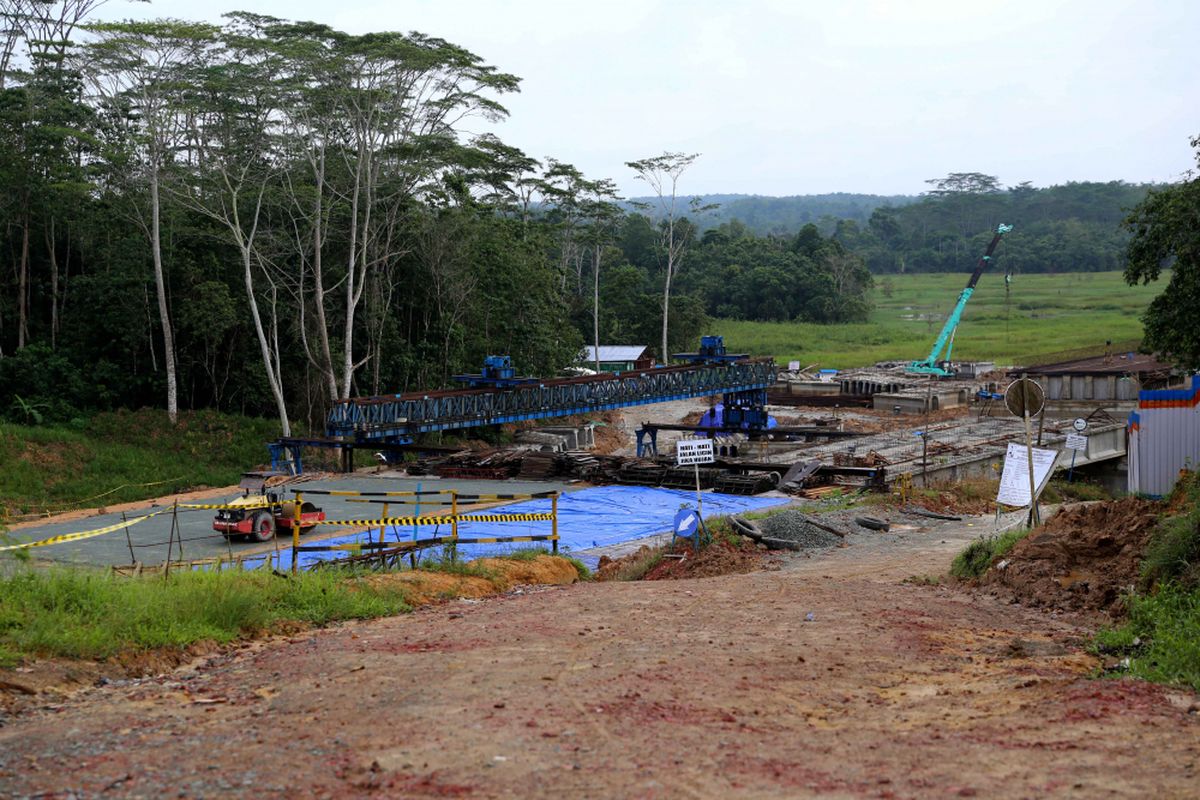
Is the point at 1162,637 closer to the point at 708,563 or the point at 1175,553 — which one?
the point at 1175,553

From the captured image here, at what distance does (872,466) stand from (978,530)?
8188 mm

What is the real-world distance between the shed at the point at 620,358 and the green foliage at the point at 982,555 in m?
46.7

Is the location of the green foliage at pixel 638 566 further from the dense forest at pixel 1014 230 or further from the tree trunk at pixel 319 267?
the dense forest at pixel 1014 230

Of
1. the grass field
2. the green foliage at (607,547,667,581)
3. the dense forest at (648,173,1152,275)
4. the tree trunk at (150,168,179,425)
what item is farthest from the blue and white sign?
the dense forest at (648,173,1152,275)

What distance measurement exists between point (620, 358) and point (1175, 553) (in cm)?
5369

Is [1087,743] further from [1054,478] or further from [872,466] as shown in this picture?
[1054,478]

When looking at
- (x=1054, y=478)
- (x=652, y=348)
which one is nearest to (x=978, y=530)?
(x=1054, y=478)

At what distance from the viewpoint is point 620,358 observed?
6353 cm

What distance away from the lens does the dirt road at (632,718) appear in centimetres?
556

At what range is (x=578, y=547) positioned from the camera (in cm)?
2005

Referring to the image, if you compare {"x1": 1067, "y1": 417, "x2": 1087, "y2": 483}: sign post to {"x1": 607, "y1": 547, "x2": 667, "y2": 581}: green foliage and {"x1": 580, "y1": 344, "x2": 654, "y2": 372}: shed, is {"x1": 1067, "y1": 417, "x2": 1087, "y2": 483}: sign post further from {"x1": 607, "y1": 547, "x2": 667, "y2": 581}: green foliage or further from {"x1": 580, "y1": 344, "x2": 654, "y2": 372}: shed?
{"x1": 580, "y1": 344, "x2": 654, "y2": 372}: shed

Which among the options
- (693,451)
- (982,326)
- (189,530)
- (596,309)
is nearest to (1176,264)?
(693,451)

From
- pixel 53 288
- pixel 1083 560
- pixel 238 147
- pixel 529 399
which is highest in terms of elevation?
pixel 238 147

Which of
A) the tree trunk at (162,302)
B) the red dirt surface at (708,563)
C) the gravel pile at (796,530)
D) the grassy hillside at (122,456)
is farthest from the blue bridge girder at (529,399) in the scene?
the red dirt surface at (708,563)
